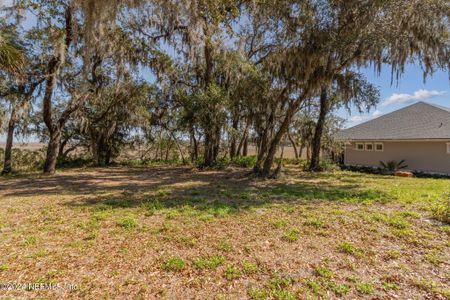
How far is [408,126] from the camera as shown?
47.5 feet

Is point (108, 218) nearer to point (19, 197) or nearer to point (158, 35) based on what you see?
point (19, 197)

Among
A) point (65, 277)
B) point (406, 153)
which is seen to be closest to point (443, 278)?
point (65, 277)

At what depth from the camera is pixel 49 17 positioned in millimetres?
9508

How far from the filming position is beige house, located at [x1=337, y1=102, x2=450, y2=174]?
12555 mm

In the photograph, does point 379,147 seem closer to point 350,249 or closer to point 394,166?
point 394,166

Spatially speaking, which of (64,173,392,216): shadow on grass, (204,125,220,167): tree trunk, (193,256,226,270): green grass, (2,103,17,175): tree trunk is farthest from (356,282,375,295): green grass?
(2,103,17,175): tree trunk

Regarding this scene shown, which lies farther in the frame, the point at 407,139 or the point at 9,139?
the point at 407,139

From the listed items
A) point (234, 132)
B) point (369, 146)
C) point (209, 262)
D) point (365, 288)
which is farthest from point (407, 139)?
point (209, 262)

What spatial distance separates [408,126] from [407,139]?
1.42 m

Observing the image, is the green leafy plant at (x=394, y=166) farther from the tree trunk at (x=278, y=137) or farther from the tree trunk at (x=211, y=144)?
the tree trunk at (x=211, y=144)

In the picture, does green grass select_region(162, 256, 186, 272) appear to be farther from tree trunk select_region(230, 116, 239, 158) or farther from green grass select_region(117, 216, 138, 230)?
tree trunk select_region(230, 116, 239, 158)

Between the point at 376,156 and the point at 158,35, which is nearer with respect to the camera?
the point at 158,35

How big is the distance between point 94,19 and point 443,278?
25.3 feet

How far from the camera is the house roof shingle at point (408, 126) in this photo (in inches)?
512
